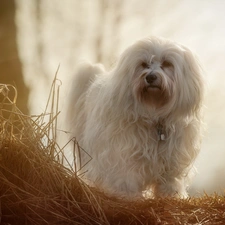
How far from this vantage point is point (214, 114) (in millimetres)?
4191

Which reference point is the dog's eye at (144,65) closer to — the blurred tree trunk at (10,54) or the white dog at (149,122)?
the white dog at (149,122)

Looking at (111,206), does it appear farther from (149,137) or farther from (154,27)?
(154,27)

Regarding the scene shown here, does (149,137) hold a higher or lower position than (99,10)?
lower

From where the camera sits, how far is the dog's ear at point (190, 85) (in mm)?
3756

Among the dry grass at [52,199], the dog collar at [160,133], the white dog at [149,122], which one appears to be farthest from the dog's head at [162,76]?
the dry grass at [52,199]

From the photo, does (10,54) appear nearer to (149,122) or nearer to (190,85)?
(149,122)

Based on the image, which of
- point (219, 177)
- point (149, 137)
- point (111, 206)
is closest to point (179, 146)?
point (149, 137)

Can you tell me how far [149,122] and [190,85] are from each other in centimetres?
40

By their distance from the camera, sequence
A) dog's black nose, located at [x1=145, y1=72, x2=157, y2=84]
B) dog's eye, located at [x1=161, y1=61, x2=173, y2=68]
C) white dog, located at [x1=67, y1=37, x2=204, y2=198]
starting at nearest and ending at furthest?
dog's black nose, located at [x1=145, y1=72, x2=157, y2=84] → white dog, located at [x1=67, y1=37, x2=204, y2=198] → dog's eye, located at [x1=161, y1=61, x2=173, y2=68]

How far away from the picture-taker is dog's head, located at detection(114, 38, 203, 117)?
3609mm

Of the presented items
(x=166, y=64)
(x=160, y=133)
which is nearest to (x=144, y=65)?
(x=166, y=64)

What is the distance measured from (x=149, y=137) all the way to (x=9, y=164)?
1.76m

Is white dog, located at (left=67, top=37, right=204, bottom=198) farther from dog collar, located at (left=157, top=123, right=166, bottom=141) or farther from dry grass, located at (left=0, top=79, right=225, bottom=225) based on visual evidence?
dry grass, located at (left=0, top=79, right=225, bottom=225)

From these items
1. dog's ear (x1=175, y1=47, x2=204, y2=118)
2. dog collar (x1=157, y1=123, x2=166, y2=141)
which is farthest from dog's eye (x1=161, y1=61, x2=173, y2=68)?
dog collar (x1=157, y1=123, x2=166, y2=141)
